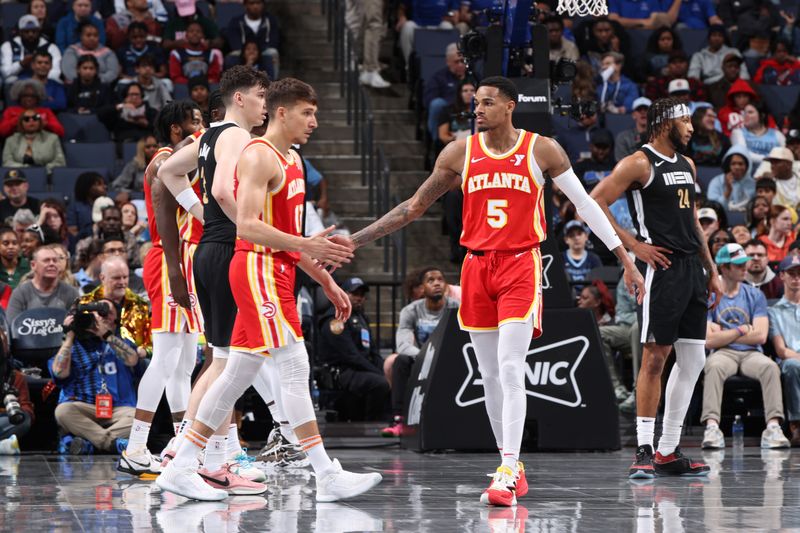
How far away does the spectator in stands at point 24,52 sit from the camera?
1594 centimetres

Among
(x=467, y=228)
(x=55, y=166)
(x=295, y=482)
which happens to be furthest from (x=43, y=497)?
(x=55, y=166)

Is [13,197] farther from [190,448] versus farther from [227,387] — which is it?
[227,387]

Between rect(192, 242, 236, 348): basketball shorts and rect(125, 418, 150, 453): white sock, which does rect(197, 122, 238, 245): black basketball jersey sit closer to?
rect(192, 242, 236, 348): basketball shorts

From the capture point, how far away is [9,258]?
38.5 feet

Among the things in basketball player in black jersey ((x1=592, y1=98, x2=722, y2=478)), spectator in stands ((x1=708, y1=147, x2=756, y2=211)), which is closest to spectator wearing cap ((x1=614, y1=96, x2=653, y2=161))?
spectator in stands ((x1=708, y1=147, x2=756, y2=211))

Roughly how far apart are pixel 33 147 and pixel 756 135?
8541 millimetres

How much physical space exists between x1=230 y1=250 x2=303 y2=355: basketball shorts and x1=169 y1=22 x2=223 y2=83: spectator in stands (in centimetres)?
994

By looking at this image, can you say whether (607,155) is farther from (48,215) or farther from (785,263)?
(48,215)

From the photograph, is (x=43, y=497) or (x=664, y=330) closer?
(x=43, y=497)

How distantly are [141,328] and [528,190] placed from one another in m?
4.07

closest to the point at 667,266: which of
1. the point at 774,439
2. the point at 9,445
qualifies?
the point at 774,439

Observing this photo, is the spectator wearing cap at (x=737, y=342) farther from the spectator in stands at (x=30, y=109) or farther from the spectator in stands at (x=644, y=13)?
the spectator in stands at (x=644, y=13)

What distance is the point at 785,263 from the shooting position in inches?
452

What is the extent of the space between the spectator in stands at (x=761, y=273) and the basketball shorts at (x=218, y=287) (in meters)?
6.60
